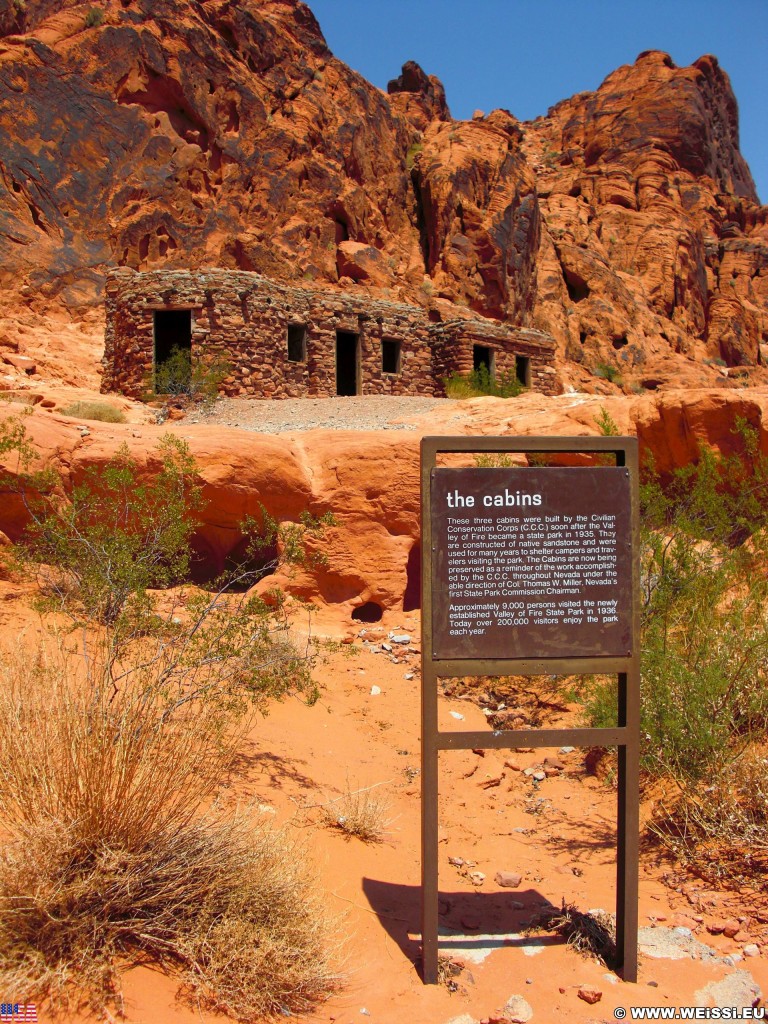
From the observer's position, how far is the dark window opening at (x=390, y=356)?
768 inches

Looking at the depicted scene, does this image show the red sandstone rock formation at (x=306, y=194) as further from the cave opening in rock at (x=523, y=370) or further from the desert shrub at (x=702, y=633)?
the desert shrub at (x=702, y=633)

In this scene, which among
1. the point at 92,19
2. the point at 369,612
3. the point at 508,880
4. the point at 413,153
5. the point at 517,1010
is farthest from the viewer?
the point at 413,153

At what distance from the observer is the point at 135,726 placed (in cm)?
334

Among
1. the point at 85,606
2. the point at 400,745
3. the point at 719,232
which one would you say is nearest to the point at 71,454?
the point at 85,606

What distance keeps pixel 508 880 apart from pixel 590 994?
3.64 ft

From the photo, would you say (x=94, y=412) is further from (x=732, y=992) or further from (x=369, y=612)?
(x=732, y=992)

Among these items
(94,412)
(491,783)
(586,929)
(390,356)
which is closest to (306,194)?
(390,356)

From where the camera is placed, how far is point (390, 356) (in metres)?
19.8

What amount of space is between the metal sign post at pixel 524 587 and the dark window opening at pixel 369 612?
5.06 metres


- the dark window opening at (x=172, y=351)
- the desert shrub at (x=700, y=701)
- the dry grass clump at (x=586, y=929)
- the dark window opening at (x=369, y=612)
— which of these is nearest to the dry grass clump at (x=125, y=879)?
the dry grass clump at (x=586, y=929)

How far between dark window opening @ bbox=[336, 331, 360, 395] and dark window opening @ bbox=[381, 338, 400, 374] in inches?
29.3

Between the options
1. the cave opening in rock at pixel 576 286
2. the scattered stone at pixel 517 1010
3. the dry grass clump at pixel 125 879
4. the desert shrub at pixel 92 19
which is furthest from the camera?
the cave opening in rock at pixel 576 286

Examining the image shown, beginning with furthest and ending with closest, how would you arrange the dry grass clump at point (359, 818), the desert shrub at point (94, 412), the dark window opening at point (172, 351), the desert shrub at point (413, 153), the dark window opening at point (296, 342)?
the desert shrub at point (413, 153) → the dark window opening at point (296, 342) → the dark window opening at point (172, 351) → the desert shrub at point (94, 412) → the dry grass clump at point (359, 818)

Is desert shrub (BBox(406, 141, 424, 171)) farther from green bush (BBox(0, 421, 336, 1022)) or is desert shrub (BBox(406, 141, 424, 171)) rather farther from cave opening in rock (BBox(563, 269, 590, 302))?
green bush (BBox(0, 421, 336, 1022))
